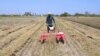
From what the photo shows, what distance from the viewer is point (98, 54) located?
11367 mm

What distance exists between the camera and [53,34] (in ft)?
52.6

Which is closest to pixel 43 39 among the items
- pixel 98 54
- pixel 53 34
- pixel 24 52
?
pixel 53 34

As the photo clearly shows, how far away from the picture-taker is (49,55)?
11.2m

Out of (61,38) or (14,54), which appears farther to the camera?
(61,38)

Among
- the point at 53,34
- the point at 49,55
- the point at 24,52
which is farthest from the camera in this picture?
the point at 53,34

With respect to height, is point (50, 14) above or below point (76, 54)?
above

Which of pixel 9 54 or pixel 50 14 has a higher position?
pixel 50 14

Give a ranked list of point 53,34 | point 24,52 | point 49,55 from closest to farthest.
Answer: point 49,55, point 24,52, point 53,34

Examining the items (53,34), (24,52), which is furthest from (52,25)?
(24,52)

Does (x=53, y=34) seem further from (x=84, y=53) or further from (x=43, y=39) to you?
(x=84, y=53)

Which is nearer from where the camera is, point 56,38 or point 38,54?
point 38,54

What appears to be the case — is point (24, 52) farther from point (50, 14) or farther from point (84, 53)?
point (50, 14)

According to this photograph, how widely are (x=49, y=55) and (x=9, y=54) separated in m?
1.85

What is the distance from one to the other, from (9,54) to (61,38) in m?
5.85
